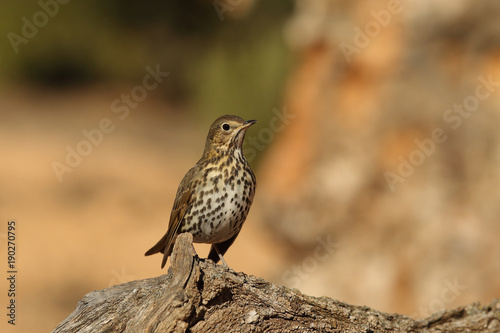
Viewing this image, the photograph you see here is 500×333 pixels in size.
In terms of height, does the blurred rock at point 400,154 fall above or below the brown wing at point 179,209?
above

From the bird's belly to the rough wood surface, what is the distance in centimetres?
119

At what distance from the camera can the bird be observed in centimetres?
579

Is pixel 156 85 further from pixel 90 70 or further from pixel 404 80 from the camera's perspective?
pixel 404 80

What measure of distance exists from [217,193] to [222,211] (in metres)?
0.17

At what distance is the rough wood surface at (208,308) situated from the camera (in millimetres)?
4098

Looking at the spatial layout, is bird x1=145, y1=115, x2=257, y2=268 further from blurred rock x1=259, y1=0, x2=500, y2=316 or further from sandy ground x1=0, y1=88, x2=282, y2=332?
sandy ground x1=0, y1=88, x2=282, y2=332

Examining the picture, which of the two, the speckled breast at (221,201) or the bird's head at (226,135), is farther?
the bird's head at (226,135)

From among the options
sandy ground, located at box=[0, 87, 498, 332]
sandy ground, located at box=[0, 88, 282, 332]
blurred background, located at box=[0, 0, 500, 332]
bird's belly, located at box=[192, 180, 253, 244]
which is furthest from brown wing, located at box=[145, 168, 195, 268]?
sandy ground, located at box=[0, 88, 282, 332]

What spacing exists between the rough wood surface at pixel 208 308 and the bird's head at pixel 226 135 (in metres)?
1.73

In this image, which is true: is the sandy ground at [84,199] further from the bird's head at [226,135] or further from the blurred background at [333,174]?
the bird's head at [226,135]

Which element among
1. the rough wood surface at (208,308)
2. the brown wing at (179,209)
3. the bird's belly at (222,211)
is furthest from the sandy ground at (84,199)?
the rough wood surface at (208,308)

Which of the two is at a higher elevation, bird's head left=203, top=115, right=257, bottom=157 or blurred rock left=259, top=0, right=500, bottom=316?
blurred rock left=259, top=0, right=500, bottom=316

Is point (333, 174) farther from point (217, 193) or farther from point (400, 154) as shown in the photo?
point (217, 193)

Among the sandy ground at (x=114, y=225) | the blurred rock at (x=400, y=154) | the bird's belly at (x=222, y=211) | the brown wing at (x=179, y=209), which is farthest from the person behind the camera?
the sandy ground at (x=114, y=225)
